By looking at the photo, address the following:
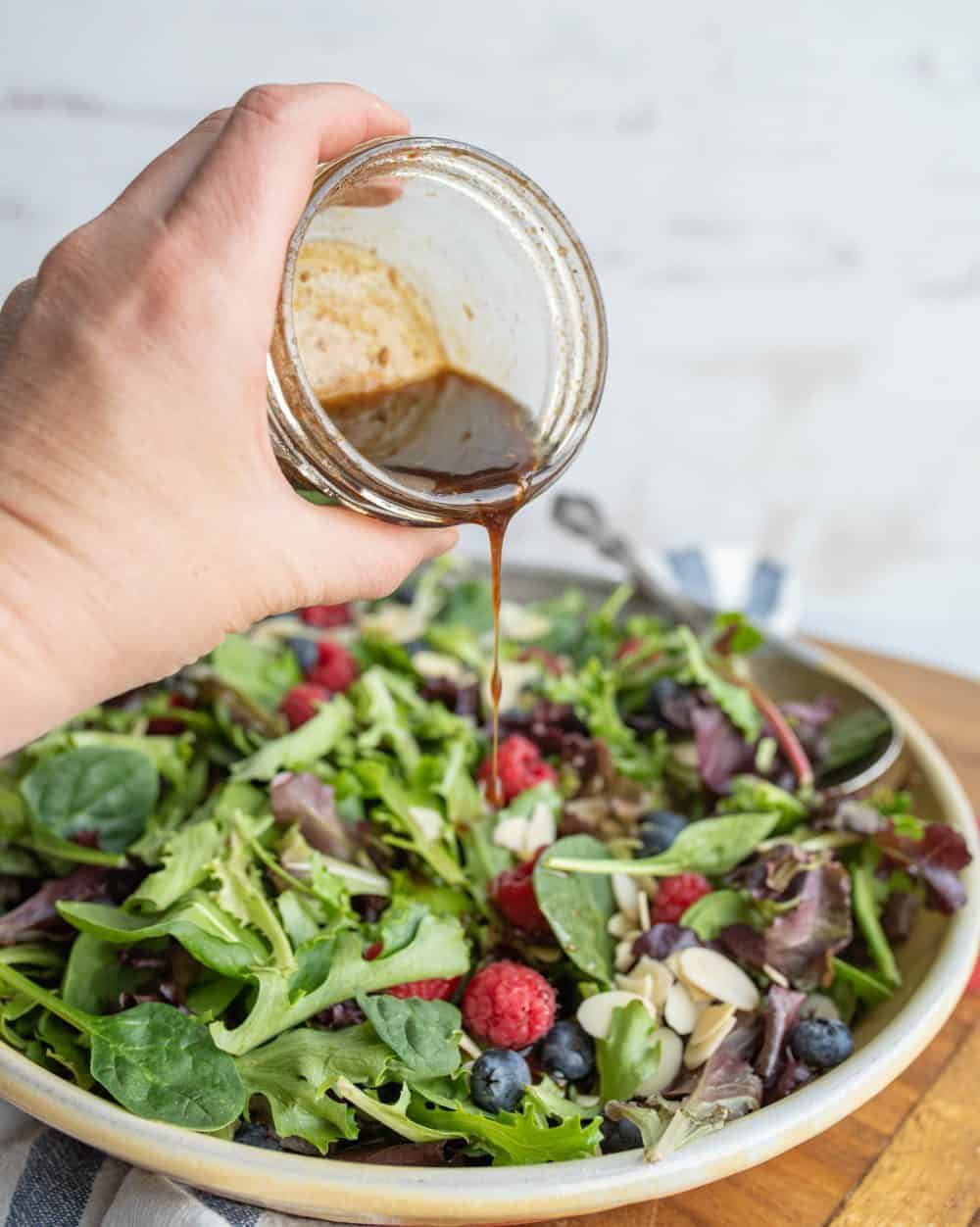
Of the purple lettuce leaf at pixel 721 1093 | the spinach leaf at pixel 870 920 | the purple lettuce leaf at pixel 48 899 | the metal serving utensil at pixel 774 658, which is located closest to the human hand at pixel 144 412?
the purple lettuce leaf at pixel 48 899

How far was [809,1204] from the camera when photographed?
37.1 inches

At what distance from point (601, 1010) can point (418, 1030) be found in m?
0.16

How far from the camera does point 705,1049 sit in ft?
3.30

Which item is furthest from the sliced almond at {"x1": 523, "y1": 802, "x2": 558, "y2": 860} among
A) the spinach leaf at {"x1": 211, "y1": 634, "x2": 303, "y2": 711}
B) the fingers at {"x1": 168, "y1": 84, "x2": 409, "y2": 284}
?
the fingers at {"x1": 168, "y1": 84, "x2": 409, "y2": 284}

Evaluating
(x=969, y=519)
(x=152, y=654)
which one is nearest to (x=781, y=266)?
(x=969, y=519)

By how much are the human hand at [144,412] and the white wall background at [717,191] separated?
1380 mm

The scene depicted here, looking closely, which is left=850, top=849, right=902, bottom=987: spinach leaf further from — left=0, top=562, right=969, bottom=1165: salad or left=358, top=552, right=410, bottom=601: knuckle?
left=358, top=552, right=410, bottom=601: knuckle

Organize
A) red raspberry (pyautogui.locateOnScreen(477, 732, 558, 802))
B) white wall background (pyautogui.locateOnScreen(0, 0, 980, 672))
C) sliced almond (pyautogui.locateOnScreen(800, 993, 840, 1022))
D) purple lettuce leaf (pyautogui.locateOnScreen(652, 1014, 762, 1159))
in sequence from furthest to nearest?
white wall background (pyautogui.locateOnScreen(0, 0, 980, 672)), red raspberry (pyautogui.locateOnScreen(477, 732, 558, 802)), sliced almond (pyautogui.locateOnScreen(800, 993, 840, 1022)), purple lettuce leaf (pyautogui.locateOnScreen(652, 1014, 762, 1159))

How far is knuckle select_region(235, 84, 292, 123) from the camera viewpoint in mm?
764

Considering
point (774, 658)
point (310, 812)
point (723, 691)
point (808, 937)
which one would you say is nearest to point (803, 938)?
point (808, 937)

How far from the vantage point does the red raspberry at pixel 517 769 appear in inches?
50.4

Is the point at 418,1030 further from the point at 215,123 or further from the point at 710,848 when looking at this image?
the point at 215,123

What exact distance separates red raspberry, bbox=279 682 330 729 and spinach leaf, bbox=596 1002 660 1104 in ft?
1.58

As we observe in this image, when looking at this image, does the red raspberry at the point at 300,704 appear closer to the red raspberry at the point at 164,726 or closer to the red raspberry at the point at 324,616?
the red raspberry at the point at 164,726
